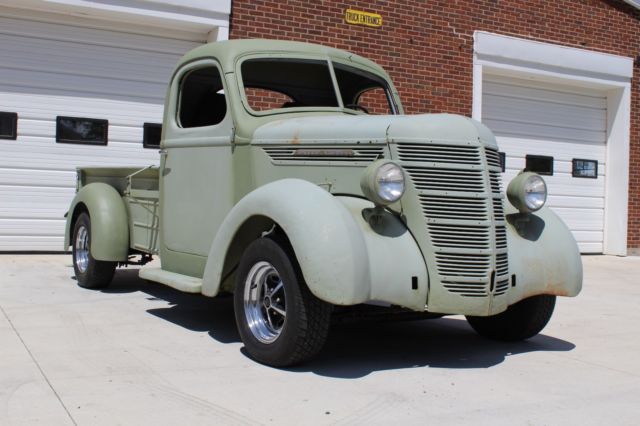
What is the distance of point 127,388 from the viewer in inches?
154

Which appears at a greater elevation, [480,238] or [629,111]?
[629,111]

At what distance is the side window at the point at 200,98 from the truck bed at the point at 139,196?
29.0 inches

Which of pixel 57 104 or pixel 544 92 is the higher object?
pixel 544 92

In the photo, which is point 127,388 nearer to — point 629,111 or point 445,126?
point 445,126

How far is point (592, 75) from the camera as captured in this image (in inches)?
503

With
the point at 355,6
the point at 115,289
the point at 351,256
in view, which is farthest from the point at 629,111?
the point at 351,256

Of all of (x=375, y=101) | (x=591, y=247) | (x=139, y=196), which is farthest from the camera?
(x=591, y=247)

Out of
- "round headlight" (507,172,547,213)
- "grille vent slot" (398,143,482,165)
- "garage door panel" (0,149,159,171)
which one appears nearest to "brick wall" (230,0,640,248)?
"garage door panel" (0,149,159,171)

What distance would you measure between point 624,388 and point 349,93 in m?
2.91

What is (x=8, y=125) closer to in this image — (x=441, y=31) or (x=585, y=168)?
(x=441, y=31)

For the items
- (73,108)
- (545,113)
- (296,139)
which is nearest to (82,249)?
(73,108)

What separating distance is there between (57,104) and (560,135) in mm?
8196

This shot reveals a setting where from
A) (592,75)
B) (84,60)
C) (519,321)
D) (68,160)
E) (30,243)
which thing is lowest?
(519,321)

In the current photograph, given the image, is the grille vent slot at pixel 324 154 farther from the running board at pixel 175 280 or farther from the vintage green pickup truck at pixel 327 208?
the running board at pixel 175 280
